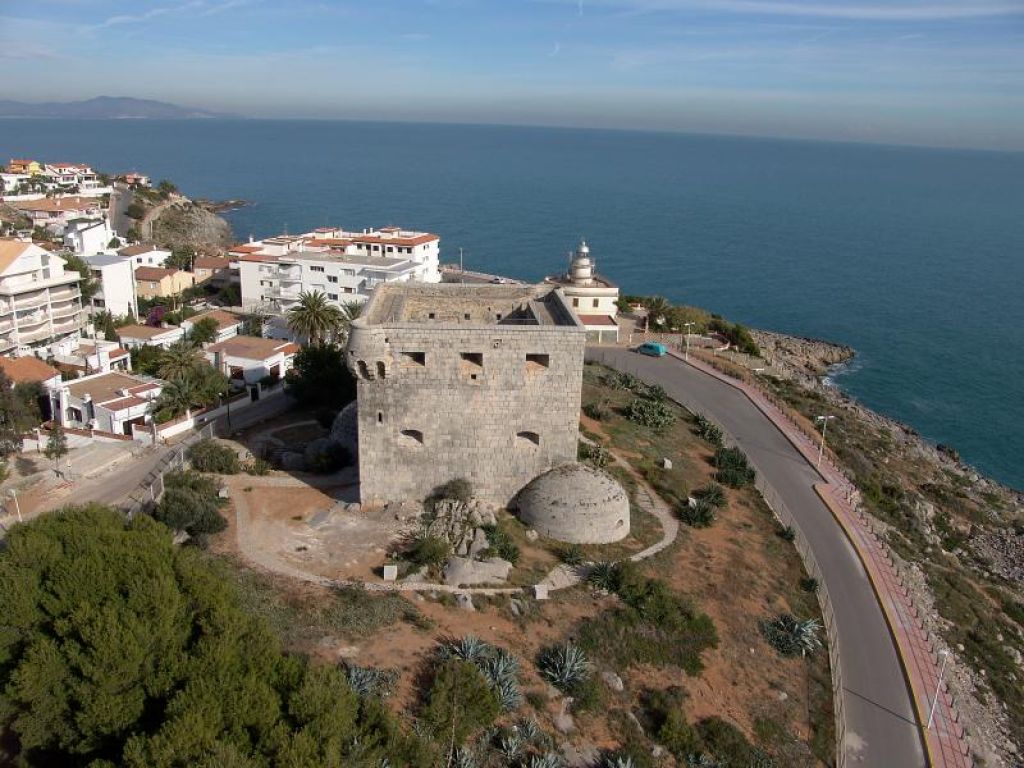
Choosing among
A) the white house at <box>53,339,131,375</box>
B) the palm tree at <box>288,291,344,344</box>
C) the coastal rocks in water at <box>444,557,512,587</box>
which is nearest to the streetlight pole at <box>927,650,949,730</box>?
the coastal rocks in water at <box>444,557,512,587</box>

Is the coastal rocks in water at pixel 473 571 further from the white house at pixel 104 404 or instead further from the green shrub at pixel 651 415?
the white house at pixel 104 404

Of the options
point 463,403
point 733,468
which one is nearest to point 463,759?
point 463,403

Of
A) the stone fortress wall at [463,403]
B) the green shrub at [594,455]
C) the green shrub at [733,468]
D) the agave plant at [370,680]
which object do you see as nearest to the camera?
the agave plant at [370,680]

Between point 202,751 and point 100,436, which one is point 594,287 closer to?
point 100,436

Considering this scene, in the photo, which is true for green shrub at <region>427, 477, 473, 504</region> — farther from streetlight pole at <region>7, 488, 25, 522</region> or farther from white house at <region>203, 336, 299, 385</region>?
white house at <region>203, 336, 299, 385</region>

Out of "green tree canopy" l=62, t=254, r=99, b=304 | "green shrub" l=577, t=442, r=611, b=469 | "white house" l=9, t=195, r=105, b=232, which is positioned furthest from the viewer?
"white house" l=9, t=195, r=105, b=232

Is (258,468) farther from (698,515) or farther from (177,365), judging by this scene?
(698,515)

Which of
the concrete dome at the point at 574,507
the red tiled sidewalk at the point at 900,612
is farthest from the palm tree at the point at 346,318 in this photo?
the red tiled sidewalk at the point at 900,612
